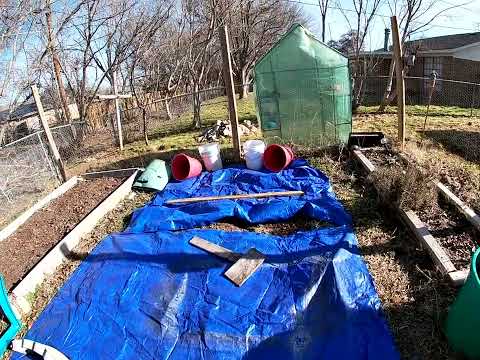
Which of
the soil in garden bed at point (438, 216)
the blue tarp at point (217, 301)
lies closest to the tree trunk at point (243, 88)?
the soil in garden bed at point (438, 216)

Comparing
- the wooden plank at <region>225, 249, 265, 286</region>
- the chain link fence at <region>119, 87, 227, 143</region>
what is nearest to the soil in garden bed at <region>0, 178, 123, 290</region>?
the wooden plank at <region>225, 249, 265, 286</region>

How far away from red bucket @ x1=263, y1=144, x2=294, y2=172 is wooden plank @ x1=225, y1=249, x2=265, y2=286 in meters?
2.68

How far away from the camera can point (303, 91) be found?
6871 millimetres

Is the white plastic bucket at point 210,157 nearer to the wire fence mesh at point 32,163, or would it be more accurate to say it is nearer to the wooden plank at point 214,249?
the wooden plank at point 214,249

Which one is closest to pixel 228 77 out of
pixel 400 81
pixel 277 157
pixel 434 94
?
pixel 277 157

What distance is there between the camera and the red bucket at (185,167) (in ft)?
21.0

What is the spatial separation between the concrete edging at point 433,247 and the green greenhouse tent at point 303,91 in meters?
3.07

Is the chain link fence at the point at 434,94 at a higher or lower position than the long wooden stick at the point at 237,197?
lower

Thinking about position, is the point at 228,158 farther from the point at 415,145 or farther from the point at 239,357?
the point at 239,357

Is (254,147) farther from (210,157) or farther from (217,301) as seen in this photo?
(217,301)

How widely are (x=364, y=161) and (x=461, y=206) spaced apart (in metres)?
2.02

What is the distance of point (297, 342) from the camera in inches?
112

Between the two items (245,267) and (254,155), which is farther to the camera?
(254,155)

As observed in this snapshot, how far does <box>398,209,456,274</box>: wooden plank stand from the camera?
3354 mm
